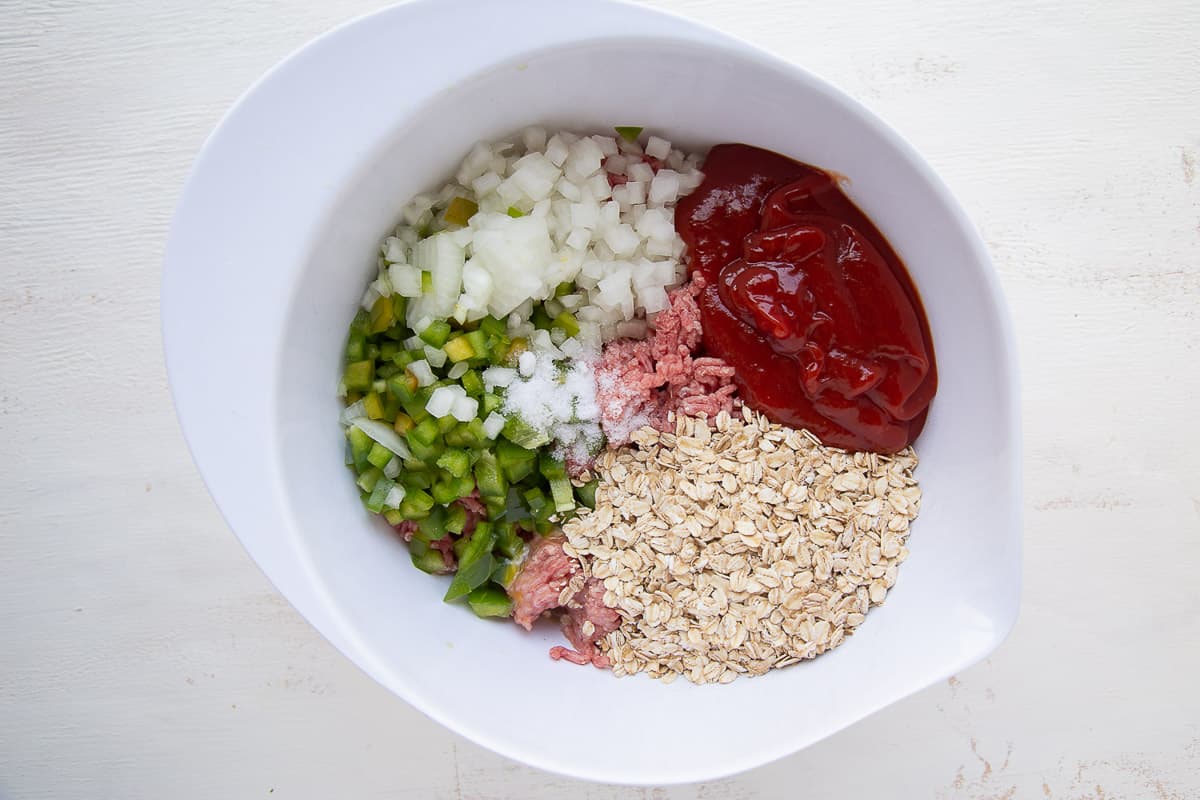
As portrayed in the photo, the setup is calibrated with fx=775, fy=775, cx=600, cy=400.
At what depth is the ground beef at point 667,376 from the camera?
4.98 feet

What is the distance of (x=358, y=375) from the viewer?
145 centimetres

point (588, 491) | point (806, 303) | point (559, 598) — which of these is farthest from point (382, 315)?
point (806, 303)

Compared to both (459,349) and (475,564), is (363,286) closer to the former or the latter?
(459,349)

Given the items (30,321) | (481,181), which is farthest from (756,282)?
(30,321)

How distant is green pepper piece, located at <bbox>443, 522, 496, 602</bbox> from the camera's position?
1.52 m

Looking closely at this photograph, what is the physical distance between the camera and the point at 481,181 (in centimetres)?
145

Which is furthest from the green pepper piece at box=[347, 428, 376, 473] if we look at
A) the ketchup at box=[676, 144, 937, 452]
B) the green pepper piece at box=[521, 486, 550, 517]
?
the ketchup at box=[676, 144, 937, 452]

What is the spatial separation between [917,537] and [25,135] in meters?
2.11

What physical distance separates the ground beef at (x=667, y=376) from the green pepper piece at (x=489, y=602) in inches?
15.4

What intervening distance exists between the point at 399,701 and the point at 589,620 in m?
0.56

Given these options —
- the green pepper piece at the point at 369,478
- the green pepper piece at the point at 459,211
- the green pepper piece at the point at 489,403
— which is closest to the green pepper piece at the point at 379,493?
the green pepper piece at the point at 369,478

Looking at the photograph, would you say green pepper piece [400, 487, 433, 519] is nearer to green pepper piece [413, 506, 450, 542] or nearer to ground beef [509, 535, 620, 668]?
green pepper piece [413, 506, 450, 542]

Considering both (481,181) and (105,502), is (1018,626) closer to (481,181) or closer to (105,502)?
(481,181)

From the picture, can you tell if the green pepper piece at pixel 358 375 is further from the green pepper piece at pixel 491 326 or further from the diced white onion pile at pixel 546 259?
the green pepper piece at pixel 491 326
